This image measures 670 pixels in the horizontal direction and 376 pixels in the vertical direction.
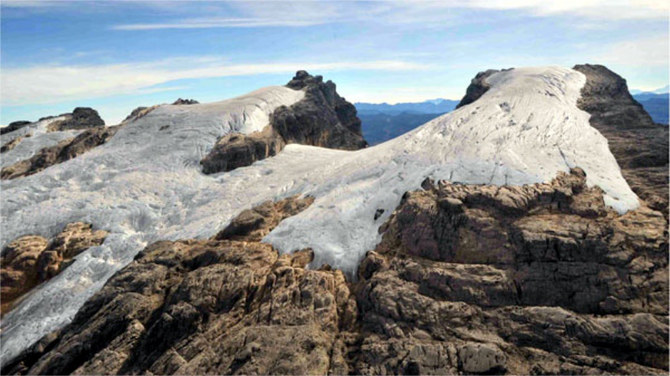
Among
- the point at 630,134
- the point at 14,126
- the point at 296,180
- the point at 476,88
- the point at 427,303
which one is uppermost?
the point at 476,88

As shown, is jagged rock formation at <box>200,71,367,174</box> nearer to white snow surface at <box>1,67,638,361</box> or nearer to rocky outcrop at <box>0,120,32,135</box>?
white snow surface at <box>1,67,638,361</box>

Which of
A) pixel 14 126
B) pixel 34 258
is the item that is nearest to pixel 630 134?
pixel 34 258

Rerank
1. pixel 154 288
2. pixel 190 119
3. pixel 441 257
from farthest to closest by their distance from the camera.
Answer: pixel 190 119
pixel 154 288
pixel 441 257

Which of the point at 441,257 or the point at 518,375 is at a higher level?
the point at 441,257

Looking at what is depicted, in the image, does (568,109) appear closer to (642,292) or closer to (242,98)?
(642,292)

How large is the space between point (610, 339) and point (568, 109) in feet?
77.2

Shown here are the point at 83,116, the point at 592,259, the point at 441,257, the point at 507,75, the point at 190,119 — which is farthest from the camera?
the point at 83,116

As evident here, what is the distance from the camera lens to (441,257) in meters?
19.0

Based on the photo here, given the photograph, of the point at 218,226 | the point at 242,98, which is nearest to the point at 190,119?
the point at 242,98

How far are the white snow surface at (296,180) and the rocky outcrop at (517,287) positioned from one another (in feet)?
7.15

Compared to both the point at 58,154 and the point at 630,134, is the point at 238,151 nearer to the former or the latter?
the point at 58,154

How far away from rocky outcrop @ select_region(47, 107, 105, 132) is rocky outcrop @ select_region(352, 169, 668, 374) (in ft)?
230

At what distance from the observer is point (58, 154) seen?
46.9m

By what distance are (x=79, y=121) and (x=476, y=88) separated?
7083 centimetres
